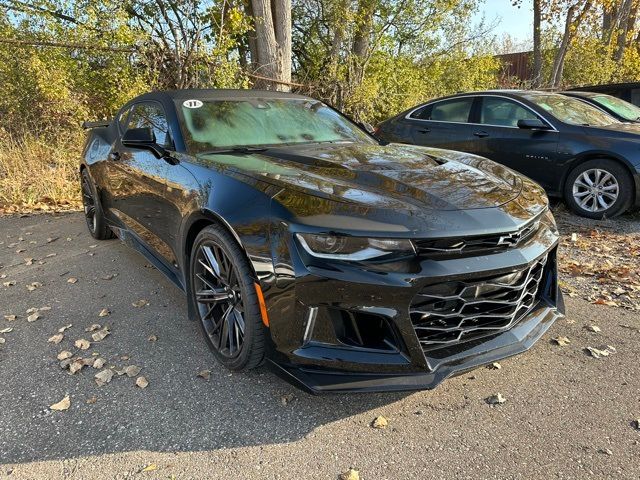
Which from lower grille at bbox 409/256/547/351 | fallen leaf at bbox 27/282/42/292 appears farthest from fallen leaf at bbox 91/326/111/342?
lower grille at bbox 409/256/547/351

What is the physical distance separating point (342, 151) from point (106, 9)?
629cm

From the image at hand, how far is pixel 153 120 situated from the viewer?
3.53 m

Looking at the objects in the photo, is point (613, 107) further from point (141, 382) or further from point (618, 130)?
point (141, 382)

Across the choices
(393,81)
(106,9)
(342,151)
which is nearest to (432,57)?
(393,81)

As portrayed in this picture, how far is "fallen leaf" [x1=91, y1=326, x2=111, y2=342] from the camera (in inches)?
117

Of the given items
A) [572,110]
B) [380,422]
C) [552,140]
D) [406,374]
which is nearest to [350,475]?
[380,422]

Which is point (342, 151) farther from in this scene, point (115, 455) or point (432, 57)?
point (432, 57)

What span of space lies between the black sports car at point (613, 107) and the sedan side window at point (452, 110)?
163 centimetres

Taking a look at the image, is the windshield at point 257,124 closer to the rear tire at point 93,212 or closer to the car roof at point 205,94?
the car roof at point 205,94

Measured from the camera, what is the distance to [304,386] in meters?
1.97

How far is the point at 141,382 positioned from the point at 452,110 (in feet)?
18.7

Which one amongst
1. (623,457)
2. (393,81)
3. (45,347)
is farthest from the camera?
(393,81)

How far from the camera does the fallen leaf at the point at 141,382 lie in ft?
8.14

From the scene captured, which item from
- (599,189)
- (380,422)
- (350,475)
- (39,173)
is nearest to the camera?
(350,475)
